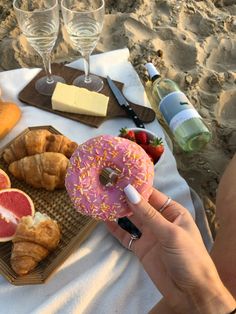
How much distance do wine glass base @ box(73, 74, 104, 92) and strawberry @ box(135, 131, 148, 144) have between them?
422 millimetres

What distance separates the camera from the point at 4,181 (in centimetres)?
155

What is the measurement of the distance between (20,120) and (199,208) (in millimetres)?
843

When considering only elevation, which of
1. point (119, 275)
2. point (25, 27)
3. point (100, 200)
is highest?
point (25, 27)

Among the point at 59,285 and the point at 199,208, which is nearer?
the point at 59,285

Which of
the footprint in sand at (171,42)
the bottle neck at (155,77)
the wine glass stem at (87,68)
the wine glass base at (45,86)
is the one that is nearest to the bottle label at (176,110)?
the bottle neck at (155,77)

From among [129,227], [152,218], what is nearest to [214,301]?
[152,218]

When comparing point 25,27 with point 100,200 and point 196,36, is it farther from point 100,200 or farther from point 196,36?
point 196,36

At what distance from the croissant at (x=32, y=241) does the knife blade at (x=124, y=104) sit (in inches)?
24.3

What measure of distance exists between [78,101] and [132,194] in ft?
2.60

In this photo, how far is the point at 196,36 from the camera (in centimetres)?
261

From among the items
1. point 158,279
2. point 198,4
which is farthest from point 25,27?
point 198,4

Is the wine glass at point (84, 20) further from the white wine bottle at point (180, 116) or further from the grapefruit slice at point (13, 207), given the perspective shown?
the grapefruit slice at point (13, 207)

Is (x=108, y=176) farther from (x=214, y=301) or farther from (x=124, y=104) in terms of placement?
(x=124, y=104)

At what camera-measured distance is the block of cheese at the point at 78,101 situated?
73.0 inches
